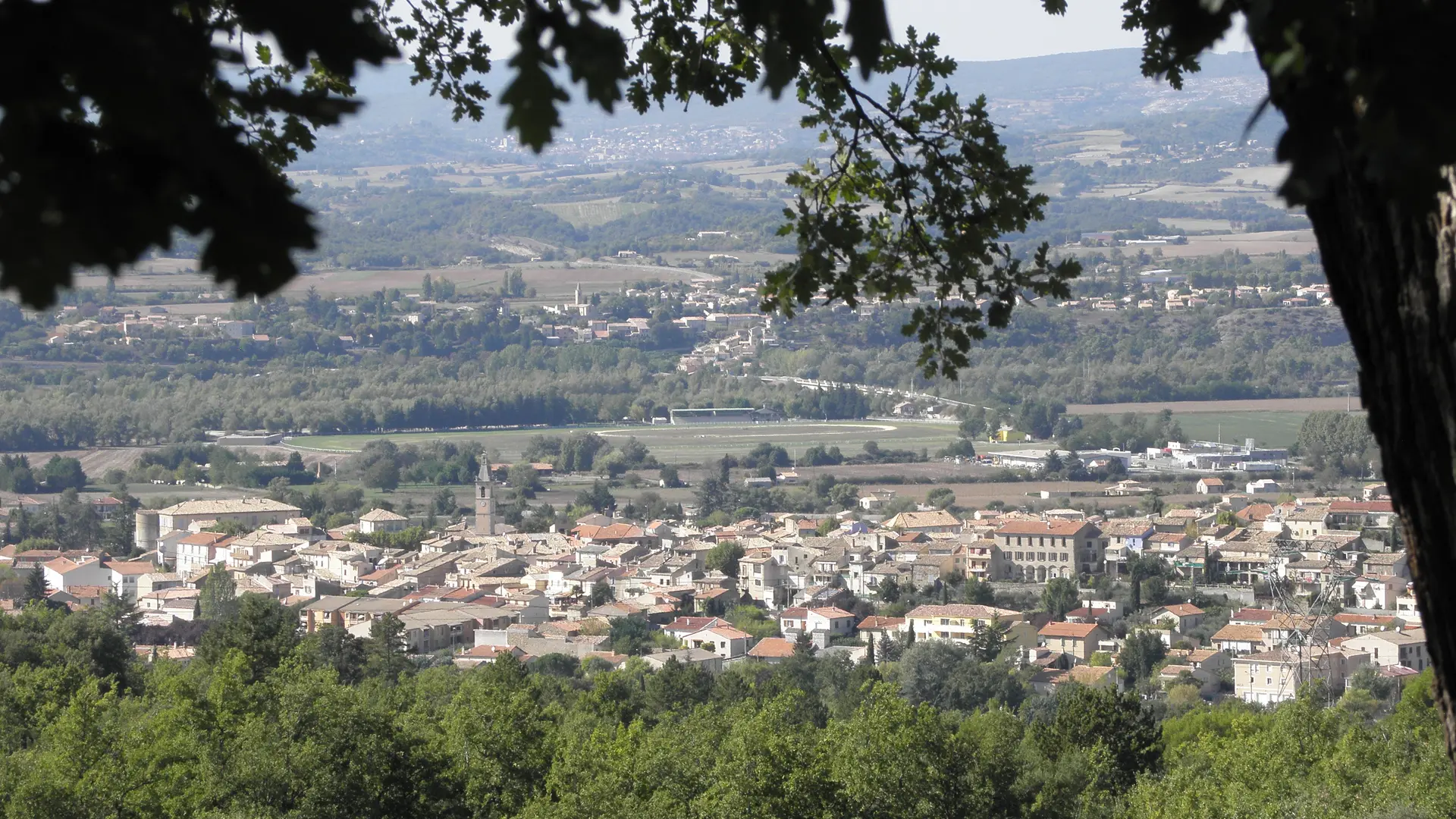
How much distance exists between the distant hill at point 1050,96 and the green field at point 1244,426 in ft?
272

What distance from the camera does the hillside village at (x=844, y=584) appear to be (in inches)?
1101

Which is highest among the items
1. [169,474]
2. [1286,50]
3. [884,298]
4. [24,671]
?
[1286,50]

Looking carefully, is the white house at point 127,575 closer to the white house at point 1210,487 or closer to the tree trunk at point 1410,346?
the white house at point 1210,487

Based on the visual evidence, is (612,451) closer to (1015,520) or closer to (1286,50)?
(1015,520)

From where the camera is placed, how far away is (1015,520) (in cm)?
4000

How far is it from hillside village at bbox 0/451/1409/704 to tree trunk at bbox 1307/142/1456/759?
23.2m

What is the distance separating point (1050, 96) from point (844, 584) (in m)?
140

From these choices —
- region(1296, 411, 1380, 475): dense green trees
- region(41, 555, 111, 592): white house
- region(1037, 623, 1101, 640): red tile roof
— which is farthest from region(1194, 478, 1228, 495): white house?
region(41, 555, 111, 592): white house

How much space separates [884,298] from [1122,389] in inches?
2719

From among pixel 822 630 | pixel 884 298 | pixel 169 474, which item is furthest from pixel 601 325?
pixel 884 298

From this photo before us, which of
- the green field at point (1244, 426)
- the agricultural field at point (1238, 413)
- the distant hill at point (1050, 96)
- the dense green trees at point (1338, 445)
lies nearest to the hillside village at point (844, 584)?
the dense green trees at point (1338, 445)

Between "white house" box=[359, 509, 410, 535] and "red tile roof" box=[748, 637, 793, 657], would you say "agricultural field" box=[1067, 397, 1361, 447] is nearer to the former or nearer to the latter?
"white house" box=[359, 509, 410, 535]

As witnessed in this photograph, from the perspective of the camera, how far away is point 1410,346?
4.10 ft

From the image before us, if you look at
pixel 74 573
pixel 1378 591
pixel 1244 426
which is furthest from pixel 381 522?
pixel 1244 426
